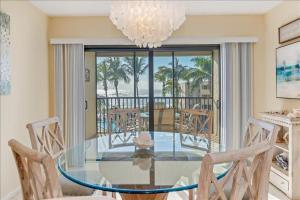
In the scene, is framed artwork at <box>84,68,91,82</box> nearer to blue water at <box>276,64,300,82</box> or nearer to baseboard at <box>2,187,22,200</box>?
baseboard at <box>2,187,22,200</box>

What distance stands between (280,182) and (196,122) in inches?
47.6

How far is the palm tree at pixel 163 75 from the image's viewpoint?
491 cm

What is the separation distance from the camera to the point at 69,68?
15.2 feet

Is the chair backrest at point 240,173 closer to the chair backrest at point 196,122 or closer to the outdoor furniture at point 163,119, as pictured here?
the chair backrest at point 196,122

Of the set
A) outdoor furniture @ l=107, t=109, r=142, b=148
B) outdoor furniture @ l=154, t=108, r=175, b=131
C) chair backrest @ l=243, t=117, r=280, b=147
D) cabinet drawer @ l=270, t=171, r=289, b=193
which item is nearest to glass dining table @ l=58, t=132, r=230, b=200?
outdoor furniture @ l=107, t=109, r=142, b=148

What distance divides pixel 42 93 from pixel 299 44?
11.3 feet

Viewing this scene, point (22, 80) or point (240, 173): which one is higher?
point (22, 80)

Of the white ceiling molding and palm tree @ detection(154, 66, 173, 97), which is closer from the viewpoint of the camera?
the white ceiling molding

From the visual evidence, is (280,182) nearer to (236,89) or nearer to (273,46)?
(236,89)

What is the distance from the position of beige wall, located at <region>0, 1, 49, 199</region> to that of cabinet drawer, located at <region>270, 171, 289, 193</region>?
10.1 feet

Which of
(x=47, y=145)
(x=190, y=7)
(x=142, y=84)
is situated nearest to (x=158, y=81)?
(x=142, y=84)

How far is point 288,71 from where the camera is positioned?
3.75 metres

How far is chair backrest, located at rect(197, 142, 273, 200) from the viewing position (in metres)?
1.23

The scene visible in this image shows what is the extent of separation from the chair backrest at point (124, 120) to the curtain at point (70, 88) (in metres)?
0.61
